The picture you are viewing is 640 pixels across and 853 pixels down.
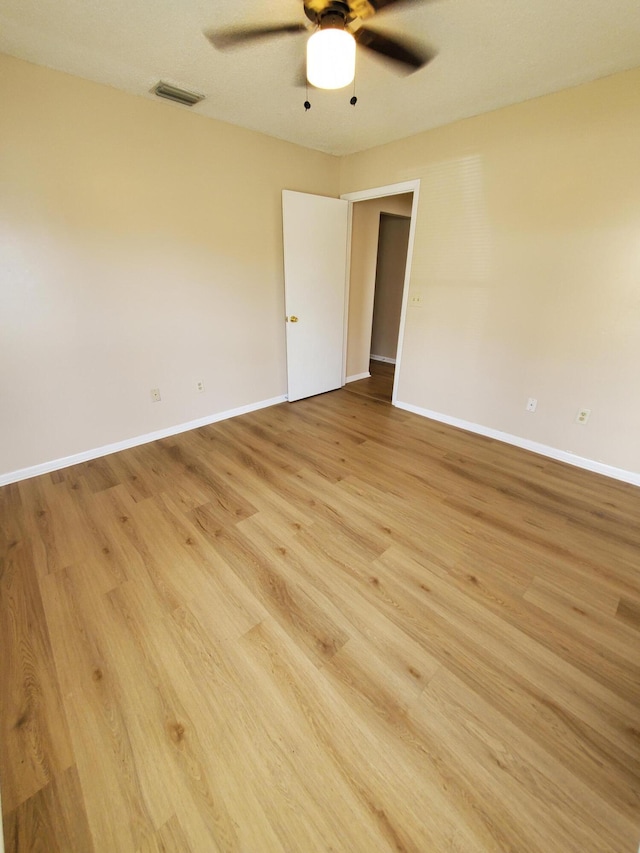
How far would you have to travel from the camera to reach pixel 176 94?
2277 mm

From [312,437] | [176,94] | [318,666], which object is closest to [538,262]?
[312,437]

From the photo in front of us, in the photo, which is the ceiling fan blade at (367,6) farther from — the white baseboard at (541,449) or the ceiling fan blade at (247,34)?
the white baseboard at (541,449)

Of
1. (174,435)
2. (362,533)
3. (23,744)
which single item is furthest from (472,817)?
(174,435)

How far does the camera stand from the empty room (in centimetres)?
103

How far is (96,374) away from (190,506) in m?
1.30

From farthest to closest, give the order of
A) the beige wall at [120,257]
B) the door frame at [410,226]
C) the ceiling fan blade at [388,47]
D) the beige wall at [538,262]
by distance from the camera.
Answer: the door frame at [410,226], the beige wall at [538,262], the beige wall at [120,257], the ceiling fan blade at [388,47]

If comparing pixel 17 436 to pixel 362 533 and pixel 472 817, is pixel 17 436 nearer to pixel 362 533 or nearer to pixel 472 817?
pixel 362 533

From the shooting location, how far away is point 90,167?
2.25 meters

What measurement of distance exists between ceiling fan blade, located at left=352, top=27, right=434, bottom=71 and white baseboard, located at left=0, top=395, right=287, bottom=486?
2.71 metres

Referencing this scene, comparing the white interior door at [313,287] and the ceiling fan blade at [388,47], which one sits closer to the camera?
the ceiling fan blade at [388,47]

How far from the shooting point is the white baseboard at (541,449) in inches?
99.0

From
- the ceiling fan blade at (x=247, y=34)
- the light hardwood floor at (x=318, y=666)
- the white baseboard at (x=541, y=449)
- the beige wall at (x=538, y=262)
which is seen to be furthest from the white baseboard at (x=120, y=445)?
the ceiling fan blade at (x=247, y=34)

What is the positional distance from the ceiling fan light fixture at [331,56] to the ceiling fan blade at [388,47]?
1.12 ft

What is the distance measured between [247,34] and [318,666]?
267 cm
